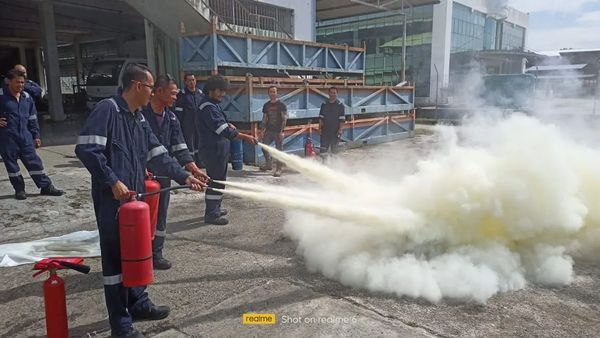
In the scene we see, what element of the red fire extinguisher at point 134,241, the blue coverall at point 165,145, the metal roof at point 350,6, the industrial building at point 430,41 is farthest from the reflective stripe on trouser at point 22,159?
the industrial building at point 430,41

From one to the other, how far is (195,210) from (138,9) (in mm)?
7860

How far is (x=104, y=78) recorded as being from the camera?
15000 mm

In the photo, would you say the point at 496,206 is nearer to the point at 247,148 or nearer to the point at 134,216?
the point at 134,216

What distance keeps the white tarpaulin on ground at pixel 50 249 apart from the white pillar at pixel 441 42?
31.1 m

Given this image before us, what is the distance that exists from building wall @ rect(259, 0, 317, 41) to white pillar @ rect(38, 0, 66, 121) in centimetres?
861

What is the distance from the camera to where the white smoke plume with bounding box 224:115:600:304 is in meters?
3.88

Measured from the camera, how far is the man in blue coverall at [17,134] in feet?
20.2

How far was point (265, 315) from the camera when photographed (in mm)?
3379

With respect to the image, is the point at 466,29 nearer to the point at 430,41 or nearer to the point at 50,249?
the point at 430,41

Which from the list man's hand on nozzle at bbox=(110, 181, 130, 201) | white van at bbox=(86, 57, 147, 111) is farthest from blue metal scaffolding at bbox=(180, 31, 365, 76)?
man's hand on nozzle at bbox=(110, 181, 130, 201)

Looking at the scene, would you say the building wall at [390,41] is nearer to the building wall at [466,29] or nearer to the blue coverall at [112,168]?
the building wall at [466,29]

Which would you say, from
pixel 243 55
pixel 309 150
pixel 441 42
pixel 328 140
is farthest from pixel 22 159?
pixel 441 42

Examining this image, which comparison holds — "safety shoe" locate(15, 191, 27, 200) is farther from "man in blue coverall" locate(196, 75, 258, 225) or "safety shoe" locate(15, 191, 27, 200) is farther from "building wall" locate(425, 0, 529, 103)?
"building wall" locate(425, 0, 529, 103)

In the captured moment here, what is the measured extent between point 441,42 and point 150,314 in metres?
34.5
